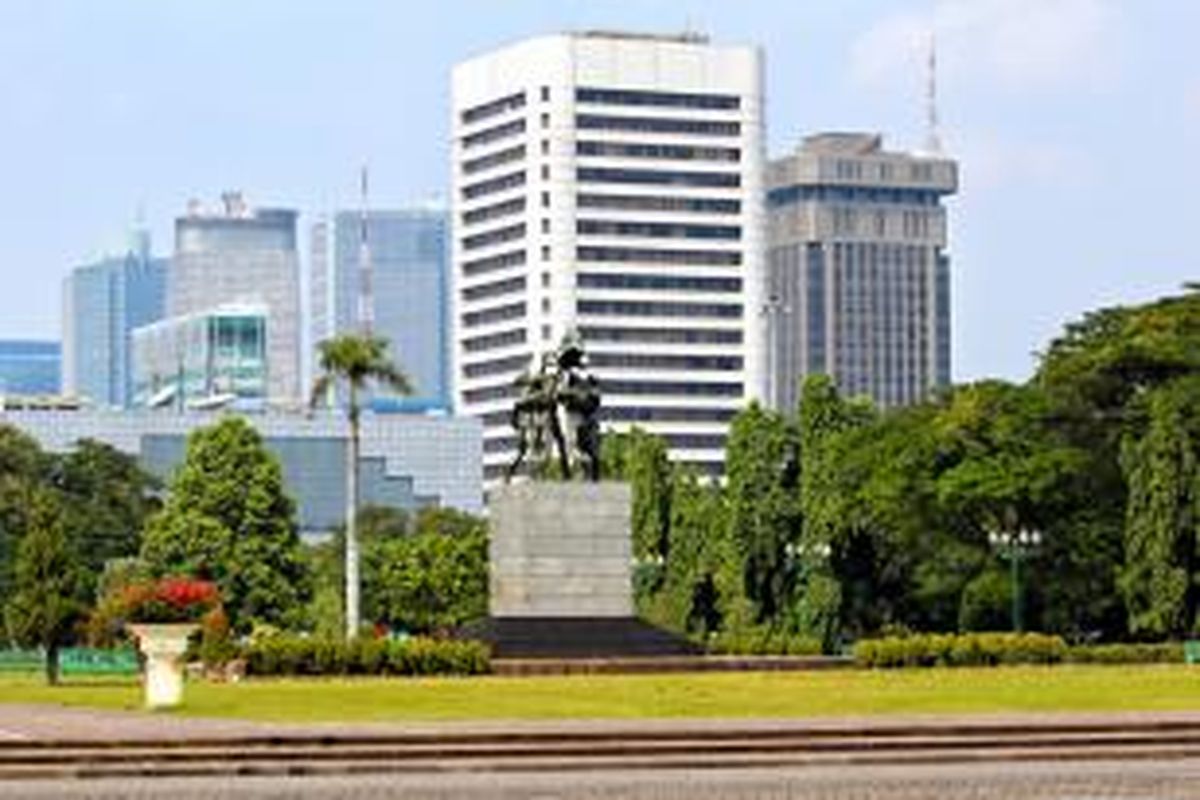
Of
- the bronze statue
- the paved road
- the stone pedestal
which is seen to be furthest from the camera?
the bronze statue

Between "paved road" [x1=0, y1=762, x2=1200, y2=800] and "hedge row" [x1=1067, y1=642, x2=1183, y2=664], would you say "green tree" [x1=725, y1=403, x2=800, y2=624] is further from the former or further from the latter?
"paved road" [x1=0, y1=762, x2=1200, y2=800]

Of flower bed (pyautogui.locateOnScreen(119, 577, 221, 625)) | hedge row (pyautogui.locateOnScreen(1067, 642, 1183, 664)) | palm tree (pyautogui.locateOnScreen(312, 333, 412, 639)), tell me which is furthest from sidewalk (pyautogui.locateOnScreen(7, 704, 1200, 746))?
palm tree (pyautogui.locateOnScreen(312, 333, 412, 639))

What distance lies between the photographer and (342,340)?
110 m

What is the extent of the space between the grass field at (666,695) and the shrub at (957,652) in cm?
760

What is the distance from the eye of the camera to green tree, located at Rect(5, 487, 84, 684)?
81875 millimetres

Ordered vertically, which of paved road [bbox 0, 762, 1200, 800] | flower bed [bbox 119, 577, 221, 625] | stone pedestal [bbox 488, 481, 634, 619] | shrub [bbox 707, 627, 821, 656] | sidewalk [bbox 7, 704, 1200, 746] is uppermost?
stone pedestal [bbox 488, 481, 634, 619]

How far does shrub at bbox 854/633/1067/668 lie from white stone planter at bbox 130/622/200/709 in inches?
1195

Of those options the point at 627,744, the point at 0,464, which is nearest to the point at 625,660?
the point at 627,744

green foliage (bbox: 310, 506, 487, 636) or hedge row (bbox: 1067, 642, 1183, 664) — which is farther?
green foliage (bbox: 310, 506, 487, 636)

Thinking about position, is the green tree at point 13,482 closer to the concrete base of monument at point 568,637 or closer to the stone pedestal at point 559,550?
the stone pedestal at point 559,550

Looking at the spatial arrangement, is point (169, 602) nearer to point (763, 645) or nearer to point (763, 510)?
point (763, 645)

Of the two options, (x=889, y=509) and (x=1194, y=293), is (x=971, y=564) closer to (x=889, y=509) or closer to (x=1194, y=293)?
(x=889, y=509)

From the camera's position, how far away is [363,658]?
78.2 metres

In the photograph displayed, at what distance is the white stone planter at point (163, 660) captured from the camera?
55.8m
